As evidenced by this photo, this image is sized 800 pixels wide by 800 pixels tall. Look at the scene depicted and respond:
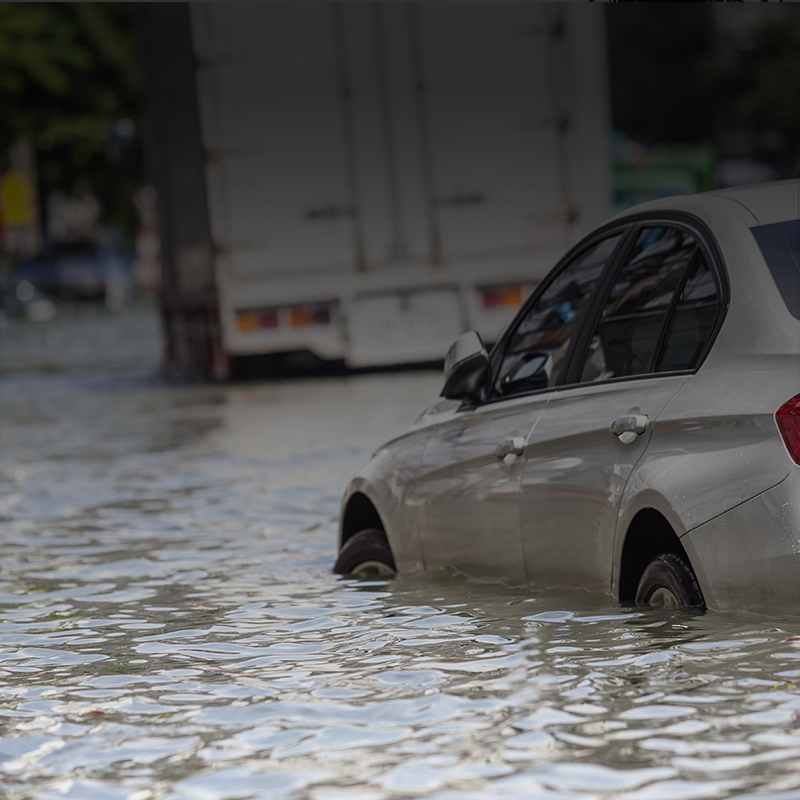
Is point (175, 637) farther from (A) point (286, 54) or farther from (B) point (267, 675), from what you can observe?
(A) point (286, 54)

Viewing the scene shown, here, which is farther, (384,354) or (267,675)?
(384,354)

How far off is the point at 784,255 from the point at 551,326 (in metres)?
1.18

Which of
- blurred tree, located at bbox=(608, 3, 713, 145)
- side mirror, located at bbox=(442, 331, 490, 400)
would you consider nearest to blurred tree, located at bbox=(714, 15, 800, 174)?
blurred tree, located at bbox=(608, 3, 713, 145)

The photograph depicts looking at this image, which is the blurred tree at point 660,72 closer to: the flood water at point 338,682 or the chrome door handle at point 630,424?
the flood water at point 338,682

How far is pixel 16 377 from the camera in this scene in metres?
22.8

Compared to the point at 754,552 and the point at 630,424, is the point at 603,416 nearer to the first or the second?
the point at 630,424

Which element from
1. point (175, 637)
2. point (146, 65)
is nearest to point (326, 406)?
point (146, 65)

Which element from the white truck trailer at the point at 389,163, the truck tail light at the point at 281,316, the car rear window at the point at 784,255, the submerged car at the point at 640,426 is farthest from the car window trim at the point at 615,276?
the truck tail light at the point at 281,316

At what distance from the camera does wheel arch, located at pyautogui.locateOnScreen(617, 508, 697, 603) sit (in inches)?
196

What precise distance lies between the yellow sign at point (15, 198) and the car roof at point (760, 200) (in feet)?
168

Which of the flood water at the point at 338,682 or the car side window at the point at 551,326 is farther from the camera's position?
the car side window at the point at 551,326

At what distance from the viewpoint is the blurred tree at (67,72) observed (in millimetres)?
44594

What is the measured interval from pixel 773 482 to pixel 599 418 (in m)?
0.84

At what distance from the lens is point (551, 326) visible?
19.6 ft
